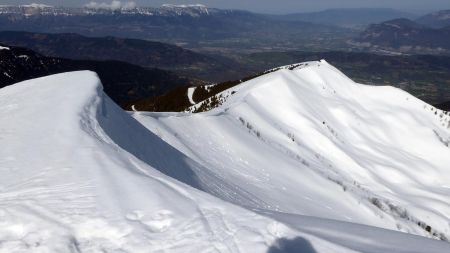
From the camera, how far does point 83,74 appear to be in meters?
21.0

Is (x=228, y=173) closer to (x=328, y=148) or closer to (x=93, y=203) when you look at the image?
(x=93, y=203)

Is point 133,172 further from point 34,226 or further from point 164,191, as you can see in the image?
point 34,226

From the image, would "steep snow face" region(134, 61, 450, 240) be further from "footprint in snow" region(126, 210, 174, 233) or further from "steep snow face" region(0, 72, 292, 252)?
"footprint in snow" region(126, 210, 174, 233)

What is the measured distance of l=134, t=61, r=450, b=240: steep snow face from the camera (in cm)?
2195

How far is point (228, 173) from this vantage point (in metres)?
21.3

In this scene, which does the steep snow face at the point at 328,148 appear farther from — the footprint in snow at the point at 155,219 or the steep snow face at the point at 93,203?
the footprint in snow at the point at 155,219

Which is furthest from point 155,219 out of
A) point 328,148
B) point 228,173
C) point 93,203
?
point 328,148

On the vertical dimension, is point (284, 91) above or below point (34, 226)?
below

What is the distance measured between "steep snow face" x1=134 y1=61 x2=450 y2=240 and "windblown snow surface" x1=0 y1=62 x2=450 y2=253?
0.14m

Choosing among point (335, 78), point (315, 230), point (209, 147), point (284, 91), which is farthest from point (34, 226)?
point (335, 78)

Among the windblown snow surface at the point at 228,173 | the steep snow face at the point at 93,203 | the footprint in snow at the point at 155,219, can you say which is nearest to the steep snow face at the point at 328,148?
the windblown snow surface at the point at 228,173

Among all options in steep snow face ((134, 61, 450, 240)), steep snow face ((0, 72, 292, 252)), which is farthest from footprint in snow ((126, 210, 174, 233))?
steep snow face ((134, 61, 450, 240))

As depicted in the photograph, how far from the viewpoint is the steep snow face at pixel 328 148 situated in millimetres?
21953

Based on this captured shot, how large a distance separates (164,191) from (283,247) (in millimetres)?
2685
